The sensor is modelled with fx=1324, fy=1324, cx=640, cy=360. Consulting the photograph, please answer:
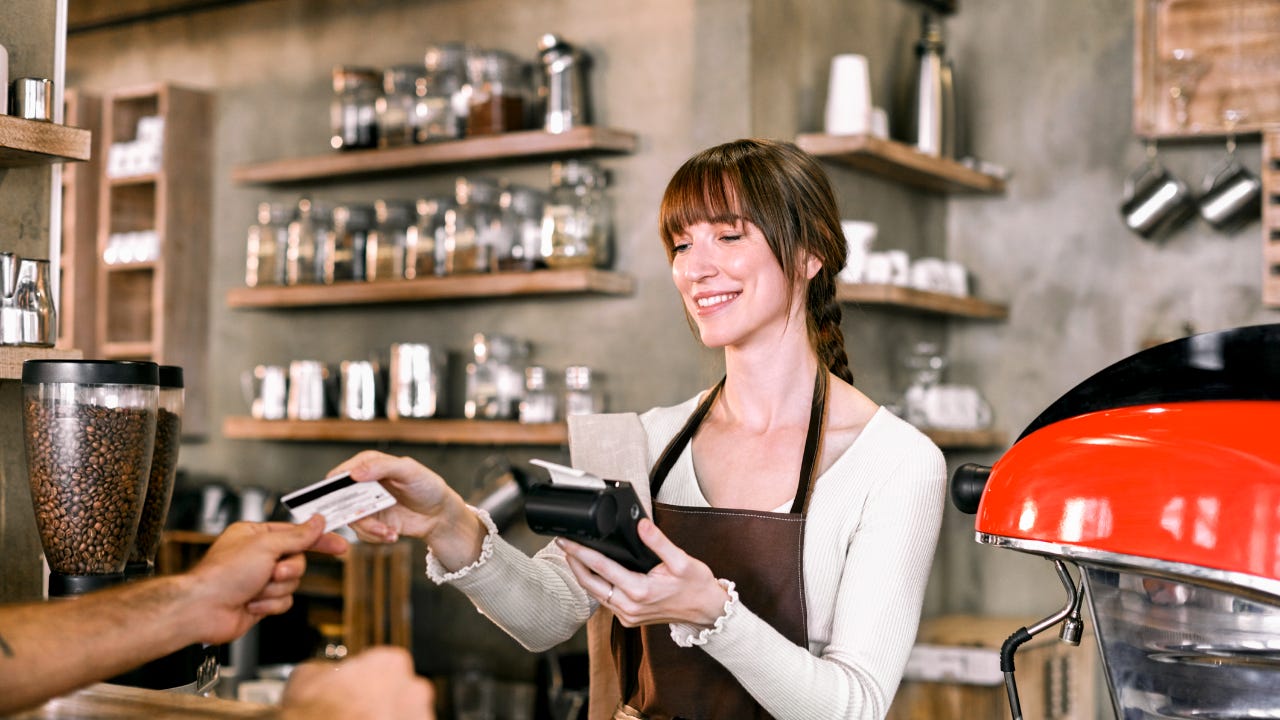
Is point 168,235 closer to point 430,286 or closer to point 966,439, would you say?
point 430,286

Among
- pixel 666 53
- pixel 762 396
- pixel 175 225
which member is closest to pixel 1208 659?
pixel 762 396

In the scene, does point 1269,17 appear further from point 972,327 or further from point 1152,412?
point 1152,412

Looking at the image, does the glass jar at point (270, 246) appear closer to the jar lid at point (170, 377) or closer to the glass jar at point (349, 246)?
the glass jar at point (349, 246)

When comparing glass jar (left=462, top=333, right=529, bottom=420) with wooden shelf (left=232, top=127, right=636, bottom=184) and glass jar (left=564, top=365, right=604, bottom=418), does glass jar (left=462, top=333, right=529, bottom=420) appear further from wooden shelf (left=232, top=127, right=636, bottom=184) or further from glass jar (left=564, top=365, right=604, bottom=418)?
wooden shelf (left=232, top=127, right=636, bottom=184)

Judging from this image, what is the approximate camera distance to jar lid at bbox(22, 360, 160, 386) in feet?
5.14

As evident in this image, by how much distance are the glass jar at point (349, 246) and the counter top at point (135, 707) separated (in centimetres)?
257

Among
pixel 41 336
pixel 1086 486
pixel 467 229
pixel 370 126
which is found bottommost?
pixel 1086 486

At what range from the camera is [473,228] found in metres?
3.67

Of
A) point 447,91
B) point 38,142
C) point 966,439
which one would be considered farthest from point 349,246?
point 38,142

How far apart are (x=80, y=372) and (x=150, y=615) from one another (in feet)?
1.68

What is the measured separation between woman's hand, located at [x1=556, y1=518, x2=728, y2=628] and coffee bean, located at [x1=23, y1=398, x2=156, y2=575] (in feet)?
1.96

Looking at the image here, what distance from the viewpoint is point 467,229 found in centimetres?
368

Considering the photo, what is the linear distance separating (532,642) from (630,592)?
0.49 meters

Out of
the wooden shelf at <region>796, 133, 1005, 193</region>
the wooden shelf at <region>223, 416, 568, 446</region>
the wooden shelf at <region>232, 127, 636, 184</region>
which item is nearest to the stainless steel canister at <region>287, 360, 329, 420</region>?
the wooden shelf at <region>223, 416, 568, 446</region>
